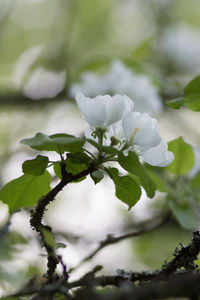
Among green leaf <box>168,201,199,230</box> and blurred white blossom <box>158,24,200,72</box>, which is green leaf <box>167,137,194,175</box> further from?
blurred white blossom <box>158,24,200,72</box>

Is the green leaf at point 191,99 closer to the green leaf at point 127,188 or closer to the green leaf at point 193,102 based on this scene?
the green leaf at point 193,102

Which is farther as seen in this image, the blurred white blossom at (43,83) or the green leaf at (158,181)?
the blurred white blossom at (43,83)

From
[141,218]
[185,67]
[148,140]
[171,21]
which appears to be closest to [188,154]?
[148,140]

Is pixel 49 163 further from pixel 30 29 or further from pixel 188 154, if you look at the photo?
pixel 30 29

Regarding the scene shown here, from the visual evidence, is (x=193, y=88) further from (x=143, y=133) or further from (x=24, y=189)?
(x=24, y=189)

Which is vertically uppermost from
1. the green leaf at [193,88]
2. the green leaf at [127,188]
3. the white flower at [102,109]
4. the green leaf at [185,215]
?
the green leaf at [193,88]

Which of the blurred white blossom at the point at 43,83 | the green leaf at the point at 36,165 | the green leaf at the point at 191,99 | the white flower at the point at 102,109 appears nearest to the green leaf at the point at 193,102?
the green leaf at the point at 191,99
